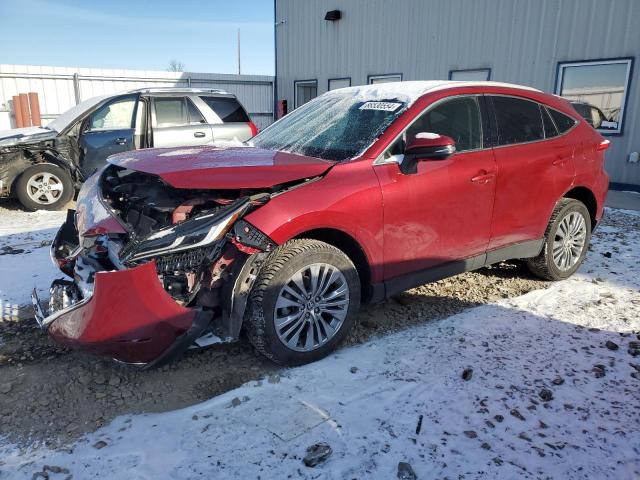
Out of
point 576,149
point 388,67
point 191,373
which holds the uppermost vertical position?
point 388,67

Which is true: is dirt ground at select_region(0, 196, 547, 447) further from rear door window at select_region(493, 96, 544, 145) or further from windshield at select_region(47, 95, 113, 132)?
windshield at select_region(47, 95, 113, 132)

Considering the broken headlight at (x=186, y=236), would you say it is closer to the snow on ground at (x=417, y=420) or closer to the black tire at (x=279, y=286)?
the black tire at (x=279, y=286)

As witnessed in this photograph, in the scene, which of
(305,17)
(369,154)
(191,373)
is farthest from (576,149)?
(305,17)

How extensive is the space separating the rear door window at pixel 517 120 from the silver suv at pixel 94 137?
4945 millimetres

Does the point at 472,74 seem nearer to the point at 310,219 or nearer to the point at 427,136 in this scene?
the point at 427,136

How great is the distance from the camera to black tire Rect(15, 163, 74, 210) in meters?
7.69

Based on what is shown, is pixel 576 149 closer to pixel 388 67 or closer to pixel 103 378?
pixel 103 378

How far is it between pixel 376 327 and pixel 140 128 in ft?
19.0

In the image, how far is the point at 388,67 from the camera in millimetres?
13703

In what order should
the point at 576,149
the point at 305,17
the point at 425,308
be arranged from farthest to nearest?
the point at 305,17
the point at 576,149
the point at 425,308

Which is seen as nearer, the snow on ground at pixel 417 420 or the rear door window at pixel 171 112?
the snow on ground at pixel 417 420

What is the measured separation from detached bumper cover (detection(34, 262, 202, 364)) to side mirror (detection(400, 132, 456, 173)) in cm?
179

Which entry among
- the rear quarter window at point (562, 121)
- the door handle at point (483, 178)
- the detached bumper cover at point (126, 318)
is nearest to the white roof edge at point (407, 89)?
the rear quarter window at point (562, 121)

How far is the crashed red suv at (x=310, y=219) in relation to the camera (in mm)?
2738
